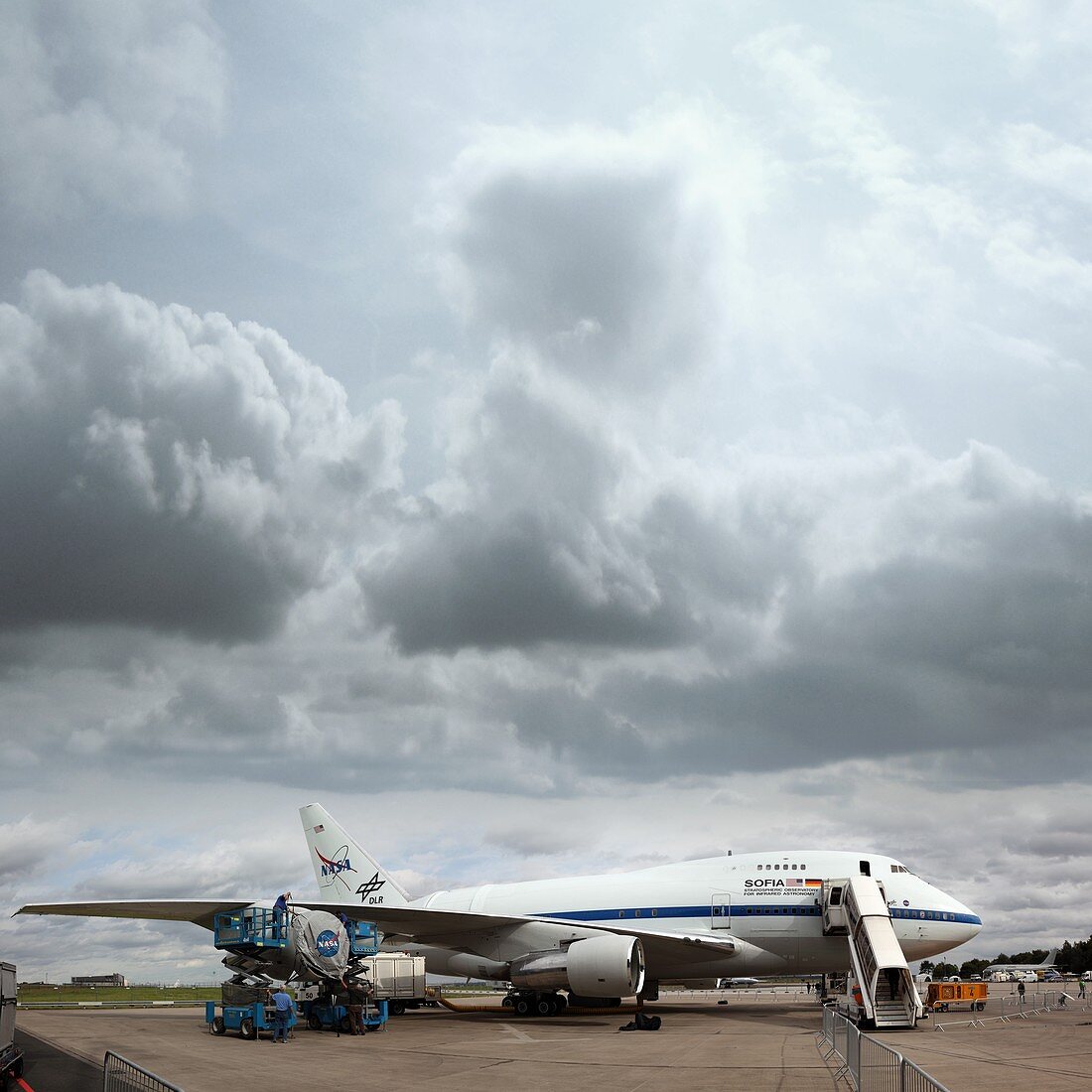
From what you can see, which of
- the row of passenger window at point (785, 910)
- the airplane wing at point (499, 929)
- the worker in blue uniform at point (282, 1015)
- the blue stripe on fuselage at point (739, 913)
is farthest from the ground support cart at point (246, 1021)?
the row of passenger window at point (785, 910)

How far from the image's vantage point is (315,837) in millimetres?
44781

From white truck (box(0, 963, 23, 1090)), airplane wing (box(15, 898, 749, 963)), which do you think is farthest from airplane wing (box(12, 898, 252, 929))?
white truck (box(0, 963, 23, 1090))

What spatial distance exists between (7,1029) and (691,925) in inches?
933

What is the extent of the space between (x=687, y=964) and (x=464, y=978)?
8.62m

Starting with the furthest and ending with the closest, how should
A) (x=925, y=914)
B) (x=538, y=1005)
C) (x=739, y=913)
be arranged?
(x=538, y=1005) → (x=739, y=913) → (x=925, y=914)

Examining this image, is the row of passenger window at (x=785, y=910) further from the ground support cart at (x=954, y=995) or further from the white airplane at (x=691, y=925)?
the ground support cart at (x=954, y=995)

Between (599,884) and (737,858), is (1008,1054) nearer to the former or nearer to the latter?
(737,858)

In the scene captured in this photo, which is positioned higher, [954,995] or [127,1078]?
[127,1078]

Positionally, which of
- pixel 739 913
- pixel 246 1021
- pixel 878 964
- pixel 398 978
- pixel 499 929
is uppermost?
pixel 739 913

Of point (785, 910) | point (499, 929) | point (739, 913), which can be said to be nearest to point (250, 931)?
point (499, 929)

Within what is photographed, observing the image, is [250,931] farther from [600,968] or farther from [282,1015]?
[600,968]

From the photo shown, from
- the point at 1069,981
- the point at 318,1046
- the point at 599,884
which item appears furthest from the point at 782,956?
the point at 1069,981

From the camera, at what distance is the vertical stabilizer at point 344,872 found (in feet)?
143

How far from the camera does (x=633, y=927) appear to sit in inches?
1432
